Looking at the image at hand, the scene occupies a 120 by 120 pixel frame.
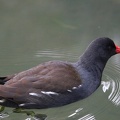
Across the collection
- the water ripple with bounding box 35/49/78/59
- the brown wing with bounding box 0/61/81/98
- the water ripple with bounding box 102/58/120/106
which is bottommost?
the water ripple with bounding box 102/58/120/106

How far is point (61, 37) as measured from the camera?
7445mm

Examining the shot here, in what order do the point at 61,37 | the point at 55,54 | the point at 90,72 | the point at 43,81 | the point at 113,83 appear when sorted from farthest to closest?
1. the point at 61,37
2. the point at 55,54
3. the point at 113,83
4. the point at 90,72
5. the point at 43,81

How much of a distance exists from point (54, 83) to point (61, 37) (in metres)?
2.17

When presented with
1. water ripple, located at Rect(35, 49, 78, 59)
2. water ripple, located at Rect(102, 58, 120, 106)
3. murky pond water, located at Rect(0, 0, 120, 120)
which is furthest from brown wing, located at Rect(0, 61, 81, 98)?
water ripple, located at Rect(35, 49, 78, 59)

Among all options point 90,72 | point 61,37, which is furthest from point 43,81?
point 61,37

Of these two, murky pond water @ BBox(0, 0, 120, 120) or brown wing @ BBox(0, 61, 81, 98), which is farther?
murky pond water @ BBox(0, 0, 120, 120)

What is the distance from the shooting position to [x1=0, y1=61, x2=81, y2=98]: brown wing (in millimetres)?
5254

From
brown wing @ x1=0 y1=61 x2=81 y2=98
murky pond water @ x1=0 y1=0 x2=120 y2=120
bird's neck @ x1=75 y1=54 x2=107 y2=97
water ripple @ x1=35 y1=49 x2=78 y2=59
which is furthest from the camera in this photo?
water ripple @ x1=35 y1=49 x2=78 y2=59

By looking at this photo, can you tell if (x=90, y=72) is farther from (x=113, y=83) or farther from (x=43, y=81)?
(x=43, y=81)

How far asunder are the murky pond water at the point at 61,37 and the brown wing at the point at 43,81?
24 centimetres

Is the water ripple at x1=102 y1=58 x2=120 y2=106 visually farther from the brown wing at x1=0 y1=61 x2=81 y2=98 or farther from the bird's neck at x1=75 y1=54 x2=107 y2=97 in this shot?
the brown wing at x1=0 y1=61 x2=81 y2=98

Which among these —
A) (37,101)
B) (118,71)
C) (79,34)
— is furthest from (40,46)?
(37,101)

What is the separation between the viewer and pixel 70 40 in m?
7.34

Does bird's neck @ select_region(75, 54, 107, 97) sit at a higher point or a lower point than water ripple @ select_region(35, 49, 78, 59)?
higher
